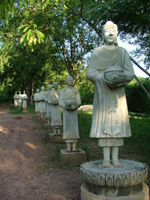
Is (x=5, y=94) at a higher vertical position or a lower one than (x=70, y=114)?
higher

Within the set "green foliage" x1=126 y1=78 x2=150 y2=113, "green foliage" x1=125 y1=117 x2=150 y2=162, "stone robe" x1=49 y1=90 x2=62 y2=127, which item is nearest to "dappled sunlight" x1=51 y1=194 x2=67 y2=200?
"green foliage" x1=125 y1=117 x2=150 y2=162

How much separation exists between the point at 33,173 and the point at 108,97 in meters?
3.36

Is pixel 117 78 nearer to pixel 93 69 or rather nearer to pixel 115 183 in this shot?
pixel 93 69

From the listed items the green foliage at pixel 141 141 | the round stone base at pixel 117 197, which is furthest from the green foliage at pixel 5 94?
the round stone base at pixel 117 197

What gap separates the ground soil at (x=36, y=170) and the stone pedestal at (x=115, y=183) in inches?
39.5

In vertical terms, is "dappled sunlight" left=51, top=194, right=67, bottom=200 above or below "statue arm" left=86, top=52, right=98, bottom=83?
below

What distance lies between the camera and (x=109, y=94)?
3.75 meters

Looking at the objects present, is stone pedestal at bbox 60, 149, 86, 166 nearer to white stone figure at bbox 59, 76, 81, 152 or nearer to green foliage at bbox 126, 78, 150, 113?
white stone figure at bbox 59, 76, 81, 152

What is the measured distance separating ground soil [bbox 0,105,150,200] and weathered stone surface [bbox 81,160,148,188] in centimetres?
110

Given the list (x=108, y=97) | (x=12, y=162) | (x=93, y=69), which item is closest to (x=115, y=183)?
(x=108, y=97)

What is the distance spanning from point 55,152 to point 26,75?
18715mm

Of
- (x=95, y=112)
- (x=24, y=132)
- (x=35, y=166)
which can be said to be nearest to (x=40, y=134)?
(x=24, y=132)

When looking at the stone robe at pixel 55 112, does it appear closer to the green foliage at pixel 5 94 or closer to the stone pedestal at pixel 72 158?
the stone pedestal at pixel 72 158

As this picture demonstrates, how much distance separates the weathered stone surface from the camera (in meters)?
3.43
